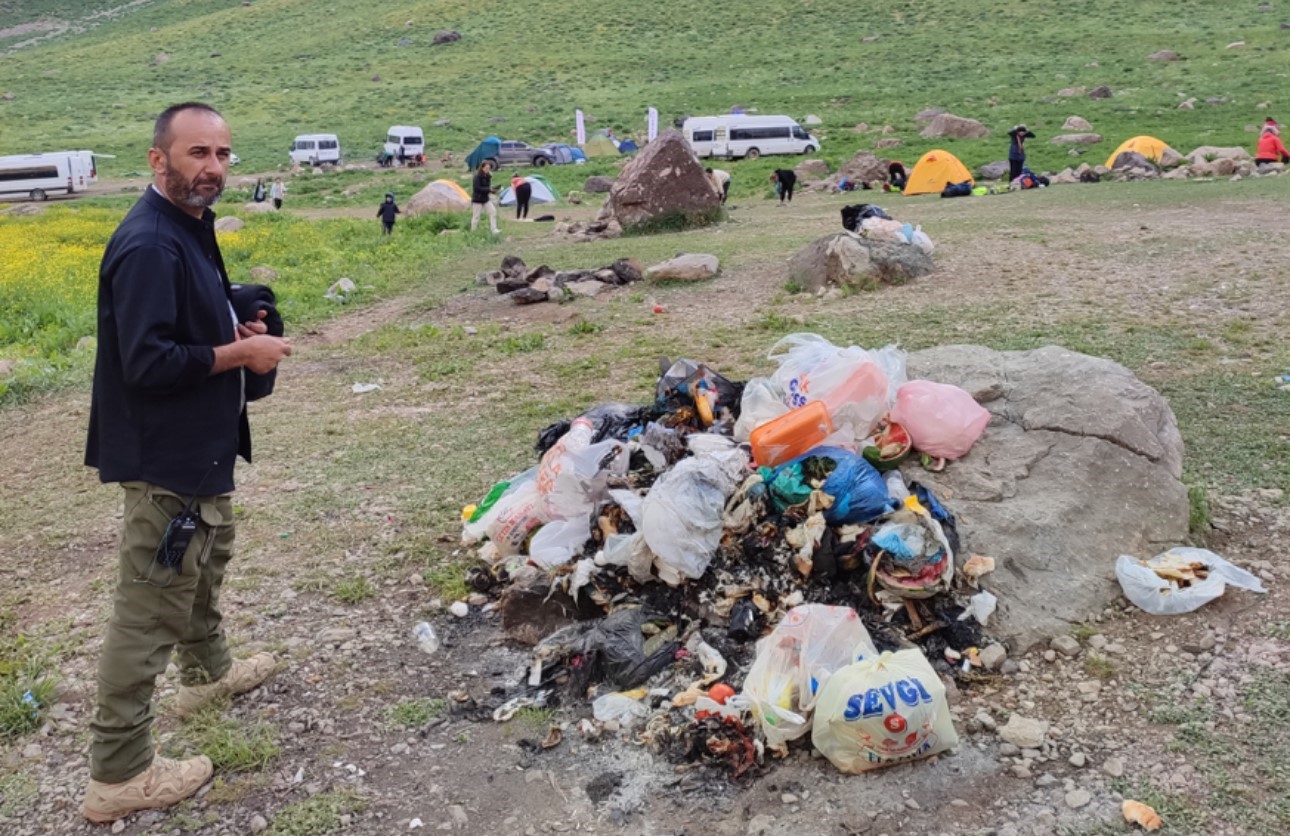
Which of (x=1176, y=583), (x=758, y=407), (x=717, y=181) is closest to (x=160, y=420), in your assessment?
(x=758, y=407)

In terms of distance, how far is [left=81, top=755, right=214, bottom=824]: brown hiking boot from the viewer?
10.8ft

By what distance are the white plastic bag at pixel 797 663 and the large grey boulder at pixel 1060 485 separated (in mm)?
740

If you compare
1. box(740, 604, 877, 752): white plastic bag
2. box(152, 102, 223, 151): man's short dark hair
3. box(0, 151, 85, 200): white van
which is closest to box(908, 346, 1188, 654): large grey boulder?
box(740, 604, 877, 752): white plastic bag

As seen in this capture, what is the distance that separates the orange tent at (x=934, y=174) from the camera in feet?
70.2

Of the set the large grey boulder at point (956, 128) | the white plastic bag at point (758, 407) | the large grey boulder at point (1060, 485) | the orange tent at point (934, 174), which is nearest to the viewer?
the large grey boulder at point (1060, 485)

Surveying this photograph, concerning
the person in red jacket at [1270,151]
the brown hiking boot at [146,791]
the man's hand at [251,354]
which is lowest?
the brown hiking boot at [146,791]

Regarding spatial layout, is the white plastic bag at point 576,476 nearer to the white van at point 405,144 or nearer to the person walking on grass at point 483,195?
the person walking on grass at point 483,195

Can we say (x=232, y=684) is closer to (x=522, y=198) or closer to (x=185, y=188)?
(x=185, y=188)

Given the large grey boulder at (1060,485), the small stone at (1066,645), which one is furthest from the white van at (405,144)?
the small stone at (1066,645)

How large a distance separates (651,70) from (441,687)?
54733 millimetres

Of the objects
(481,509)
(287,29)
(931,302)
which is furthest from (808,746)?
(287,29)

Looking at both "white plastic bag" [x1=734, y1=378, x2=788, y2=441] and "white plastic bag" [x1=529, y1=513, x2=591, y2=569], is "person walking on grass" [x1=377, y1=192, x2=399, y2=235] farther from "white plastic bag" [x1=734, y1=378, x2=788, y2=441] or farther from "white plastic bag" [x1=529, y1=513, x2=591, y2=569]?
"white plastic bag" [x1=529, y1=513, x2=591, y2=569]

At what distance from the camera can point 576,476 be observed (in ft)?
16.5

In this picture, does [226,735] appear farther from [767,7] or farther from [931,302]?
[767,7]
